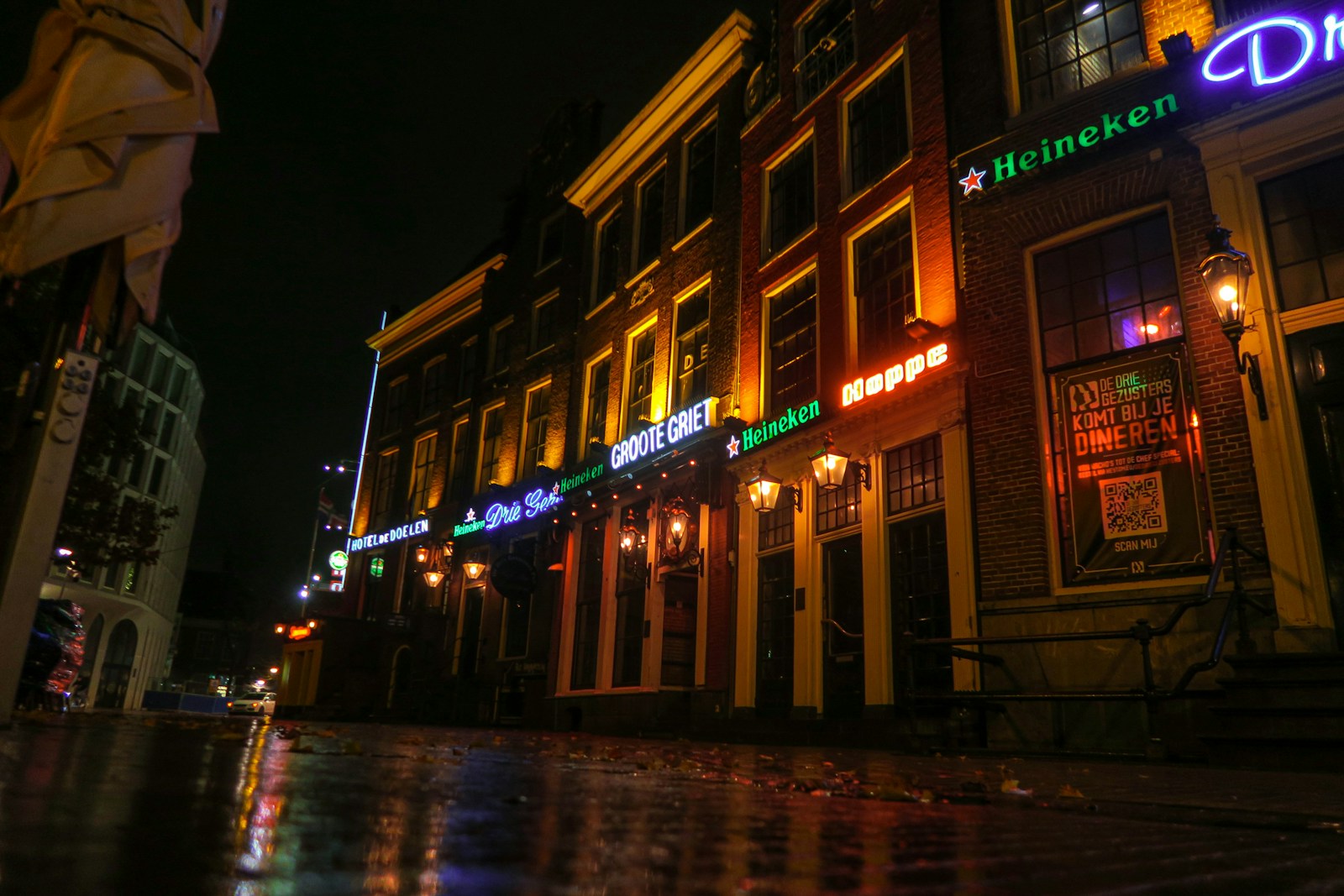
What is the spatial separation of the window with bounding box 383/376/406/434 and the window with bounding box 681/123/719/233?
1411 centimetres

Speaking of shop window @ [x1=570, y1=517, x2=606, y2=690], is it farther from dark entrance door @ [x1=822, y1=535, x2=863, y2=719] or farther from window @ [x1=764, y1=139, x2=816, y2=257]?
window @ [x1=764, y1=139, x2=816, y2=257]

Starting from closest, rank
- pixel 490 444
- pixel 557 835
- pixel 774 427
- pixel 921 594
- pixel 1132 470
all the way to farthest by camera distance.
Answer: pixel 557 835 < pixel 1132 470 < pixel 921 594 < pixel 774 427 < pixel 490 444

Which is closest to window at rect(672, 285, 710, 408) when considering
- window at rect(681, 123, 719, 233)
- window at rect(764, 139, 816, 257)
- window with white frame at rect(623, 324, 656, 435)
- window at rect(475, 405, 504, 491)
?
window with white frame at rect(623, 324, 656, 435)

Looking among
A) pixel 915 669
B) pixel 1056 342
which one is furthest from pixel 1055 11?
pixel 915 669

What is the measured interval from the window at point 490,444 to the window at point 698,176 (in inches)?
329

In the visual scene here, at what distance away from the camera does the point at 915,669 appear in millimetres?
10648

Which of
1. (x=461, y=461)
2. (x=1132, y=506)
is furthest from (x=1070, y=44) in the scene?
(x=461, y=461)

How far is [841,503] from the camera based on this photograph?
12.5 meters

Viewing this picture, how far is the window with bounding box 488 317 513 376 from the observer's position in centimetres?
2441

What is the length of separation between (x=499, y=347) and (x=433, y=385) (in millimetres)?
3815

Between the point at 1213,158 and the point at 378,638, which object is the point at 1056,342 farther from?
the point at 378,638

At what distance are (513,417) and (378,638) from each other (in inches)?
310

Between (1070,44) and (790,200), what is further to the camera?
(790,200)

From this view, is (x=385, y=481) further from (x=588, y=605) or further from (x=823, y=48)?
(x=823, y=48)
